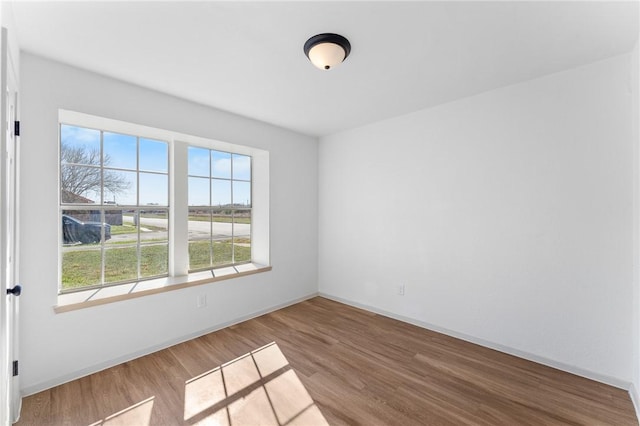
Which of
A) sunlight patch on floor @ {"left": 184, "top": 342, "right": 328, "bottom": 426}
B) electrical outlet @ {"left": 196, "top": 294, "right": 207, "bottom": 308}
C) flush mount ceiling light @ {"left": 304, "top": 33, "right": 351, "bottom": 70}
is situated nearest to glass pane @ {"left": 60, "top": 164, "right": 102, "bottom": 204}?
electrical outlet @ {"left": 196, "top": 294, "right": 207, "bottom": 308}

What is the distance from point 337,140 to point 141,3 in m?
2.95

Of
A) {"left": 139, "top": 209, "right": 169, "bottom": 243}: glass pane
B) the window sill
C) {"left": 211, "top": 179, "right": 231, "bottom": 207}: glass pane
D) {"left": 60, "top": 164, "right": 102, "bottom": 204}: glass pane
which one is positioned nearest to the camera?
the window sill

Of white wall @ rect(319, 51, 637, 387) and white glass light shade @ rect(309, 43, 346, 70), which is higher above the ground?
white glass light shade @ rect(309, 43, 346, 70)

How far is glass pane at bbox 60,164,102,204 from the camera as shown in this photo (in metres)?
2.50

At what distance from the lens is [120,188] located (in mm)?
2809

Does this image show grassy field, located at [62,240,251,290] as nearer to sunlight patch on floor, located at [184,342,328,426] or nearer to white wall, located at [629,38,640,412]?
sunlight patch on floor, located at [184,342,328,426]

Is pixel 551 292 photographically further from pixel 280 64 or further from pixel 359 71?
pixel 280 64

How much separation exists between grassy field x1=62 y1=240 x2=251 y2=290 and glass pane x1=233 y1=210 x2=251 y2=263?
1.00ft

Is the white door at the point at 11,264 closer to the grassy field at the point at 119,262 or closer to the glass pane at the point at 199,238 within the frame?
the grassy field at the point at 119,262

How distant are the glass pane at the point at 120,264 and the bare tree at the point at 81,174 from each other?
0.60 meters

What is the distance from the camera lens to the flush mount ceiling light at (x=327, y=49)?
74.5 inches

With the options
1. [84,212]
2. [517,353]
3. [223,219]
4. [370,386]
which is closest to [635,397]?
[517,353]

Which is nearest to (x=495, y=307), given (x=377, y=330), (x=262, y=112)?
(x=377, y=330)

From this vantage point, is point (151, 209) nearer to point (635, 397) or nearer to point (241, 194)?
point (241, 194)
